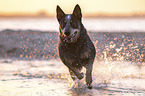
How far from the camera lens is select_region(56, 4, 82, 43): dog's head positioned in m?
7.53

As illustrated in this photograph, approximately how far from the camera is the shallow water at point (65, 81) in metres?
7.45

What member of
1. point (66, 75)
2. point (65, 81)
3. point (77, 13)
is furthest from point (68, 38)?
point (66, 75)

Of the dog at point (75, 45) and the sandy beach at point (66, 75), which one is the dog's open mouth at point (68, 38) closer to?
the dog at point (75, 45)

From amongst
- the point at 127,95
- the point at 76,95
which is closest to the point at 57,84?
the point at 76,95

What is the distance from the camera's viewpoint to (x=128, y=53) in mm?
14070

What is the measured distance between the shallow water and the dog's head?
1.10 metres

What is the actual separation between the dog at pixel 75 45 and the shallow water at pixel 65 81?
0.46 m

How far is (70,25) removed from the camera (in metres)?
7.55

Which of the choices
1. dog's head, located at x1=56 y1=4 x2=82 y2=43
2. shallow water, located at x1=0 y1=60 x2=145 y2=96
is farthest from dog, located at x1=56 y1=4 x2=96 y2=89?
shallow water, located at x1=0 y1=60 x2=145 y2=96

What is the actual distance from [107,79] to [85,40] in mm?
1448

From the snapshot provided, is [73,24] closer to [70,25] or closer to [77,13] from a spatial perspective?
[70,25]

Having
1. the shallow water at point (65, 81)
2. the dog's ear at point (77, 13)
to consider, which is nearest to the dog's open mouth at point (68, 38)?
the dog's ear at point (77, 13)

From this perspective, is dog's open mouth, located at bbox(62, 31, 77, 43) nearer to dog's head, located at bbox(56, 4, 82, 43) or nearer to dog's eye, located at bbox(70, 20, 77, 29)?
dog's head, located at bbox(56, 4, 82, 43)

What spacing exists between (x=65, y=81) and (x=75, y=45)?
4.48 ft
